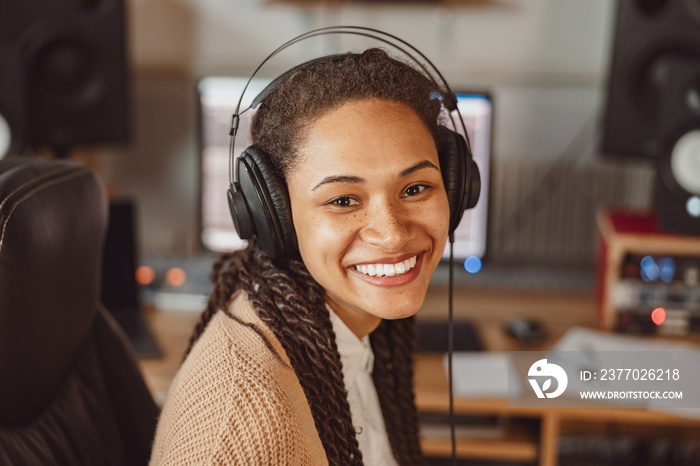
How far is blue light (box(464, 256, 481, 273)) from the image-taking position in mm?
1780

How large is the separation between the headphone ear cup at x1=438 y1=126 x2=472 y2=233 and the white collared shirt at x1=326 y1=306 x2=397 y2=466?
0.72ft

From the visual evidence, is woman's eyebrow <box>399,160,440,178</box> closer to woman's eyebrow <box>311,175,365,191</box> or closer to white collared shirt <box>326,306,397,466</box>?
woman's eyebrow <box>311,175,365,191</box>

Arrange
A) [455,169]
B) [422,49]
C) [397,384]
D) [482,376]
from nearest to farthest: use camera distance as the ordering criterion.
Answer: [455,169] < [397,384] < [482,376] < [422,49]

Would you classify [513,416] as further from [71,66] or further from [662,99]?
[71,66]

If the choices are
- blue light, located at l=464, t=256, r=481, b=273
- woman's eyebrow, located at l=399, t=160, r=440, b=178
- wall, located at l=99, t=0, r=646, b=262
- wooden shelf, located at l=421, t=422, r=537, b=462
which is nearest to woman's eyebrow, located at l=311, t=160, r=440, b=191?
woman's eyebrow, located at l=399, t=160, r=440, b=178

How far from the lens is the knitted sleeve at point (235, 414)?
0.69 metres

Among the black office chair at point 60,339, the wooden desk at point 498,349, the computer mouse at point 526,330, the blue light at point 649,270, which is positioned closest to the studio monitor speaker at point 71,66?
the wooden desk at point 498,349

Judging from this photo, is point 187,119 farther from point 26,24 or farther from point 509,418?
point 509,418

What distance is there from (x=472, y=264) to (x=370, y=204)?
101 cm

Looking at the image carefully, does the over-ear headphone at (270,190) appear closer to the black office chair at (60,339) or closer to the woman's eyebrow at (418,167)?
the woman's eyebrow at (418,167)

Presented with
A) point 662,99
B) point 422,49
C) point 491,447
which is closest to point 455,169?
point 491,447

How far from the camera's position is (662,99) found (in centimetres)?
160

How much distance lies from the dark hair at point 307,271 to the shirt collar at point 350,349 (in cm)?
4

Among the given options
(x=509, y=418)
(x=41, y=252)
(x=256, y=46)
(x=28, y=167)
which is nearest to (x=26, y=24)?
(x=256, y=46)
